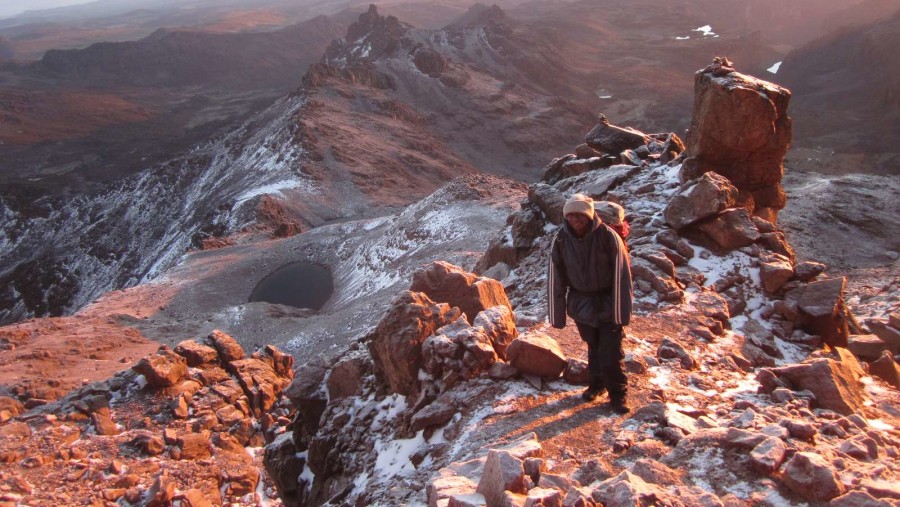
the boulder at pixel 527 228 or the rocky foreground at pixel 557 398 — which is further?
the boulder at pixel 527 228

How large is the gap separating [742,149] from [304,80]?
4849cm

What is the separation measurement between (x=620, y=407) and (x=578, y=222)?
1860mm

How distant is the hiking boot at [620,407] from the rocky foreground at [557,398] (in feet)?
0.52

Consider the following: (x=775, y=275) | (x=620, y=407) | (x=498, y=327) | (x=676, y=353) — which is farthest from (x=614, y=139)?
(x=620, y=407)

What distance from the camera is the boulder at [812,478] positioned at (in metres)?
3.62

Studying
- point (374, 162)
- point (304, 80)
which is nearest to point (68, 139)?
point (304, 80)

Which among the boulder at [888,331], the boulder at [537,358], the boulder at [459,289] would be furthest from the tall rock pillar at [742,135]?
the boulder at [537,358]

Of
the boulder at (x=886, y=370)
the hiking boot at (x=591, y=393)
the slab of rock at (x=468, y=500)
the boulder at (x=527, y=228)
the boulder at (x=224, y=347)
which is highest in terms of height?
the slab of rock at (x=468, y=500)

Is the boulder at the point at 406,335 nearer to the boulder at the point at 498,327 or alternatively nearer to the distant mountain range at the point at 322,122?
the boulder at the point at 498,327

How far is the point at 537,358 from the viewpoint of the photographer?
6.17 m

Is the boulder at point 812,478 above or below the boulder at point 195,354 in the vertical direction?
above

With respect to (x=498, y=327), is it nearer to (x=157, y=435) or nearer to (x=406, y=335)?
(x=406, y=335)

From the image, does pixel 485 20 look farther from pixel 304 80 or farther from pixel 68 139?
pixel 68 139

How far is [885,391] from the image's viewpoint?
21.3 feet
